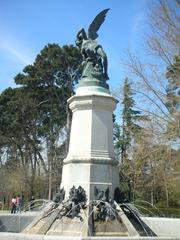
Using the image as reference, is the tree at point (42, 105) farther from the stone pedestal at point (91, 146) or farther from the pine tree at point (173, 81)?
the stone pedestal at point (91, 146)

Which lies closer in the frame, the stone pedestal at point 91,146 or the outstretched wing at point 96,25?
the stone pedestal at point 91,146

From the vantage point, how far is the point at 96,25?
15180 mm

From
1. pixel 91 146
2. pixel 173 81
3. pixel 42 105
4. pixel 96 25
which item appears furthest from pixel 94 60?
pixel 42 105

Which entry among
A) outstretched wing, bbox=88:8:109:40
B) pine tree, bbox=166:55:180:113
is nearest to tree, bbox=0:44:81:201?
pine tree, bbox=166:55:180:113

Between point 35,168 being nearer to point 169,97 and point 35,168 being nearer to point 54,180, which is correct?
point 54,180

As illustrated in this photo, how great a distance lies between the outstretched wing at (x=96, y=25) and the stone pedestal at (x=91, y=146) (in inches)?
88.7

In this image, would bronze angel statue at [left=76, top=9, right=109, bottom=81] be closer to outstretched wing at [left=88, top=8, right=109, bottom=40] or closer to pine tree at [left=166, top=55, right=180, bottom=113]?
outstretched wing at [left=88, top=8, right=109, bottom=40]

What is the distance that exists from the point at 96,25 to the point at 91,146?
4.52m

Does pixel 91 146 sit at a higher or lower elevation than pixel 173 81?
lower

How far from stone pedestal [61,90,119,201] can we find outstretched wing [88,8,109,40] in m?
2.25

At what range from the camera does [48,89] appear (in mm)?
42031

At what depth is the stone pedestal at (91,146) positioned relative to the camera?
12.8 metres

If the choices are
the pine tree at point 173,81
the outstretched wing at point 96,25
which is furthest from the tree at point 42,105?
the outstretched wing at point 96,25

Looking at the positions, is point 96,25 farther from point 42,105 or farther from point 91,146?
point 42,105
